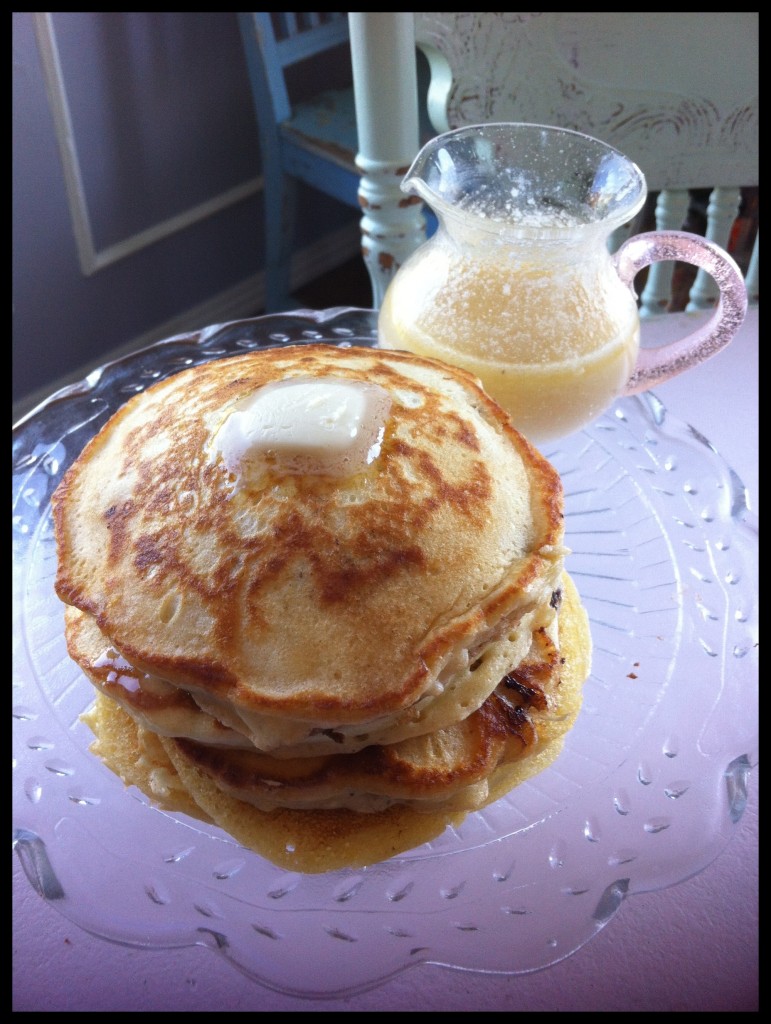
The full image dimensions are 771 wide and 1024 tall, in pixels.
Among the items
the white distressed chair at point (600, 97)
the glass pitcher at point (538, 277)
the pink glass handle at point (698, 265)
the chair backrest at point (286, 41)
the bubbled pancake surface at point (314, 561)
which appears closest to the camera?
the bubbled pancake surface at point (314, 561)

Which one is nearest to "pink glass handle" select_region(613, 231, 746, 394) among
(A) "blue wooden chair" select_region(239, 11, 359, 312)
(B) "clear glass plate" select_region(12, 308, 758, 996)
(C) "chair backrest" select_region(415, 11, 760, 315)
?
(B) "clear glass plate" select_region(12, 308, 758, 996)

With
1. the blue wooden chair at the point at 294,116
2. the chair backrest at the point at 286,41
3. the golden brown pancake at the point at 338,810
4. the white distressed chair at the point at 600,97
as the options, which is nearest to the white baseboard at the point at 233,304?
the blue wooden chair at the point at 294,116

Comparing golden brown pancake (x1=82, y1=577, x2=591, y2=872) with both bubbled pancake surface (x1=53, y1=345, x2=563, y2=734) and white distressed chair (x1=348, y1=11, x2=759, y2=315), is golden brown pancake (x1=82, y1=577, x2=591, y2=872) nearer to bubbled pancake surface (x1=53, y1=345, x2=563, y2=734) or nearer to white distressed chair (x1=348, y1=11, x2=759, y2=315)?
bubbled pancake surface (x1=53, y1=345, x2=563, y2=734)

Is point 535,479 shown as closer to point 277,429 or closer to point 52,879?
point 277,429

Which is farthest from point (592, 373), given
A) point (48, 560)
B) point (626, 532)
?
point (48, 560)

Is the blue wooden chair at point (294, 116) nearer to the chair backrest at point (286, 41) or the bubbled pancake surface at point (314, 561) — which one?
the chair backrest at point (286, 41)

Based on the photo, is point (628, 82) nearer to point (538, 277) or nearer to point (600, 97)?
point (600, 97)
